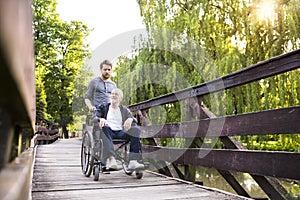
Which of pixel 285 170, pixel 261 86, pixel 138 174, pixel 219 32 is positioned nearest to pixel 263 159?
pixel 285 170

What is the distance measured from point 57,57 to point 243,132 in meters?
18.6

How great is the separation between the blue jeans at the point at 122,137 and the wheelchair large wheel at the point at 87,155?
0.50ft

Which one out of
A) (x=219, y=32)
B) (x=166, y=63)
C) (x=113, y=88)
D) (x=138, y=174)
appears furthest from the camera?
(x=166, y=63)

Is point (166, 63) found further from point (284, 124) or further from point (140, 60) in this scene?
point (284, 124)

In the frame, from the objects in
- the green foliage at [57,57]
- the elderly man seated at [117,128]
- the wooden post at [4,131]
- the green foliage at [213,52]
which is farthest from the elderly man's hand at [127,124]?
the green foliage at [57,57]

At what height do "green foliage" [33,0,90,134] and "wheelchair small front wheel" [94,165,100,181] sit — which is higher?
"green foliage" [33,0,90,134]

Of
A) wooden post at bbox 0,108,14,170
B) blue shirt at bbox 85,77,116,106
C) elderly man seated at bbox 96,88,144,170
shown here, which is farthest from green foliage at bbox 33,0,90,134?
wooden post at bbox 0,108,14,170

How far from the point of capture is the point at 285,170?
5.77 feet

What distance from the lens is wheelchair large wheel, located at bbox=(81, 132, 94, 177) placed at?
310cm

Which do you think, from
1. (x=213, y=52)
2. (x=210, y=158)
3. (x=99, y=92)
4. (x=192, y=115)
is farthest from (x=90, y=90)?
(x=213, y=52)

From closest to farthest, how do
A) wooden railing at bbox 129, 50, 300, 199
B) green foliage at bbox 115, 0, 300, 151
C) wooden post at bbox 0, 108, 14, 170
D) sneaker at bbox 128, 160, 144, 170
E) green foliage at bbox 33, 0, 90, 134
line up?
wooden post at bbox 0, 108, 14, 170, wooden railing at bbox 129, 50, 300, 199, sneaker at bbox 128, 160, 144, 170, green foliage at bbox 115, 0, 300, 151, green foliage at bbox 33, 0, 90, 134

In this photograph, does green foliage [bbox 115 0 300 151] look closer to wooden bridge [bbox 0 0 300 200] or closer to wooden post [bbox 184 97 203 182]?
wooden post [bbox 184 97 203 182]

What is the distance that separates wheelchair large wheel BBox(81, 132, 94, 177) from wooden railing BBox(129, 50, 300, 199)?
73cm

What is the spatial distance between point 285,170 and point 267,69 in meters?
0.57
